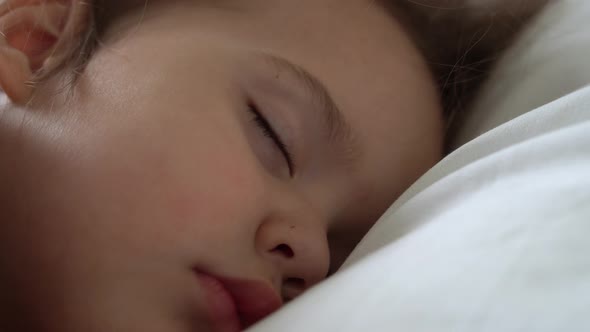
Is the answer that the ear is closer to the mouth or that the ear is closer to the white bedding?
the mouth

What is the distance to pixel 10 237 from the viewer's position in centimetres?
64

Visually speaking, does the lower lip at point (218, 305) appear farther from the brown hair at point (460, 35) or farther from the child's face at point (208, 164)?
the brown hair at point (460, 35)

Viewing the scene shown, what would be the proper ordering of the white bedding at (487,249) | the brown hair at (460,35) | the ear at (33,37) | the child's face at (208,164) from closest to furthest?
the white bedding at (487,249)
the child's face at (208,164)
the ear at (33,37)
the brown hair at (460,35)

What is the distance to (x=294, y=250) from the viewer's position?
641mm

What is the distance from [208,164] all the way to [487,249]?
0.30m

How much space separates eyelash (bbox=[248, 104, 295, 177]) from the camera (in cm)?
71

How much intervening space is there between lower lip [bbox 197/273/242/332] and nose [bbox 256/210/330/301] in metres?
0.05

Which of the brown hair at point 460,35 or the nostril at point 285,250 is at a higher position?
the brown hair at point 460,35

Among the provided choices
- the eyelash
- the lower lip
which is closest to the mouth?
the lower lip

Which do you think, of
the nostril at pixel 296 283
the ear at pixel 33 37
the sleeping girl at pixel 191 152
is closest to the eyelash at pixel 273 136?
the sleeping girl at pixel 191 152

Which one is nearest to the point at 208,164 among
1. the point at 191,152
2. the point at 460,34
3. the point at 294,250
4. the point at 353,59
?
the point at 191,152

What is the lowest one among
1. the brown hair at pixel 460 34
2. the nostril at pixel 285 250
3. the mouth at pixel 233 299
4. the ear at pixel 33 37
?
the mouth at pixel 233 299

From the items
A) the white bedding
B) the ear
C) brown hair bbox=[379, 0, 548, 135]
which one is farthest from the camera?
brown hair bbox=[379, 0, 548, 135]

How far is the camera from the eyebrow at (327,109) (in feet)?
2.39
